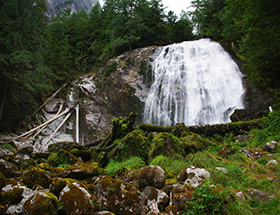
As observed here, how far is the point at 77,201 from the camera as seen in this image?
8.51 ft

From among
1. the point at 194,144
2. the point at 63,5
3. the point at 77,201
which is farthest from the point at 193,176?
the point at 63,5

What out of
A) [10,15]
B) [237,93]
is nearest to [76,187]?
[237,93]

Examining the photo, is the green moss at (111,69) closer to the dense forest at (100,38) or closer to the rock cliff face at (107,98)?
the rock cliff face at (107,98)

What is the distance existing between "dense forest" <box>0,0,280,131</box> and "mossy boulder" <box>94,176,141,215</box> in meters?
8.27

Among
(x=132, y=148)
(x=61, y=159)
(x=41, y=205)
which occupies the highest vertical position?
(x=41, y=205)

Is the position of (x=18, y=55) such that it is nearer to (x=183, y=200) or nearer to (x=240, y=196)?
(x=183, y=200)

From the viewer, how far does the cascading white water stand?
13.9 meters

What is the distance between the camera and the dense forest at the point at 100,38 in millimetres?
7752

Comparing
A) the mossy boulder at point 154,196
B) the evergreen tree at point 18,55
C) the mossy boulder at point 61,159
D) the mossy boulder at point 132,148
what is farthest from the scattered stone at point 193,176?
the evergreen tree at point 18,55

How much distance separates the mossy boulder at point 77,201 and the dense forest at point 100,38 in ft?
28.8

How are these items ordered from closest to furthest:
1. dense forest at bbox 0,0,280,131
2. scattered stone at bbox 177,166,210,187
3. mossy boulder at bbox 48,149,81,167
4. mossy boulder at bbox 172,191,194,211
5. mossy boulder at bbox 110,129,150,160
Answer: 1. mossy boulder at bbox 172,191,194,211
2. scattered stone at bbox 177,166,210,187
3. mossy boulder at bbox 48,149,81,167
4. mossy boulder at bbox 110,129,150,160
5. dense forest at bbox 0,0,280,131

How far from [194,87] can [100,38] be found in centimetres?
2067

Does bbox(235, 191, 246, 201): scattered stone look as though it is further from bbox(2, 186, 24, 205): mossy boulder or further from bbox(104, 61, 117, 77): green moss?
bbox(104, 61, 117, 77): green moss

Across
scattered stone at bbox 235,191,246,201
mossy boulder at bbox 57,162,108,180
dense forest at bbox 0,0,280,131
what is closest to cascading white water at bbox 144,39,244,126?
dense forest at bbox 0,0,280,131
